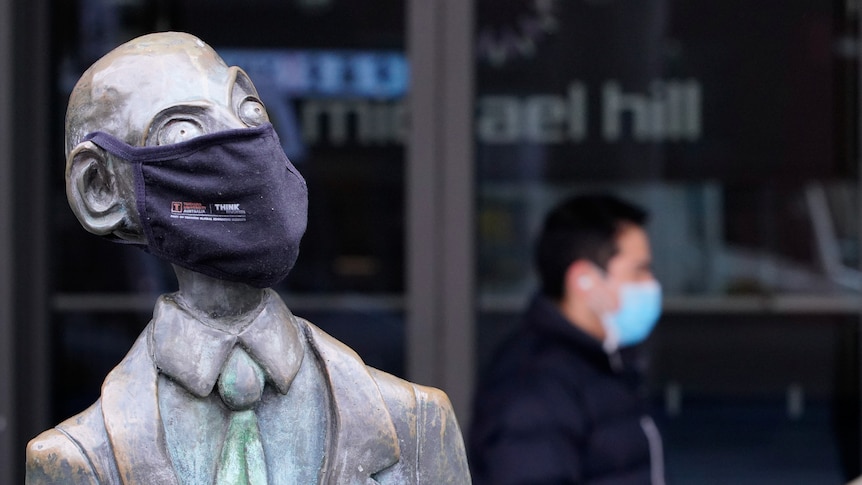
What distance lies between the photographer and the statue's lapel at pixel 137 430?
1.23 metres

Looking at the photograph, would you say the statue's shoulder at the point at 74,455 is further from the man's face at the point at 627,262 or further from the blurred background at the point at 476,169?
the blurred background at the point at 476,169

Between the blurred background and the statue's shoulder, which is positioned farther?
the blurred background

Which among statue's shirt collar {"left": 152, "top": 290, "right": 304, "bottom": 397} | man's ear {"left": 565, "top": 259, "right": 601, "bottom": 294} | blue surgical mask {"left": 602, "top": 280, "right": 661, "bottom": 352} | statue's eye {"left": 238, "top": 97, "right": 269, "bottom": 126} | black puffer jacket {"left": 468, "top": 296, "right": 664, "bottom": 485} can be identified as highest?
statue's eye {"left": 238, "top": 97, "right": 269, "bottom": 126}

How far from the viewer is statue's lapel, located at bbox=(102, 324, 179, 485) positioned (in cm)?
123

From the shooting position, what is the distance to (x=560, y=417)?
287 cm

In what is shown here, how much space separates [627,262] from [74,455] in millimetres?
2250

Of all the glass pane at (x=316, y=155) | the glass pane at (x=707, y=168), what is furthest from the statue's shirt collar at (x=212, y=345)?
the glass pane at (x=316, y=155)

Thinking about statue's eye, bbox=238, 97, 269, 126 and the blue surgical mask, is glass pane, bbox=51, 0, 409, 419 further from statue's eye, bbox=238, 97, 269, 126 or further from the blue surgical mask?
statue's eye, bbox=238, 97, 269, 126

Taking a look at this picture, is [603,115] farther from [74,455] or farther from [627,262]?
[74,455]

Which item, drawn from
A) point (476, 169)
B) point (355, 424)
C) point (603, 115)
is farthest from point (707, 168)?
point (355, 424)

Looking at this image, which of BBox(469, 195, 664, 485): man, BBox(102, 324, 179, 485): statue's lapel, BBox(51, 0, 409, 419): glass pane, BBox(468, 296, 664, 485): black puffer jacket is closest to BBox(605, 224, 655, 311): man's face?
BBox(469, 195, 664, 485): man

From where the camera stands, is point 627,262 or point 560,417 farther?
point 627,262

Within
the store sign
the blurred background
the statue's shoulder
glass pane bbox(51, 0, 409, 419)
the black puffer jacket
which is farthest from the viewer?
the store sign

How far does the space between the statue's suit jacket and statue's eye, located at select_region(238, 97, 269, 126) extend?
0.26m
